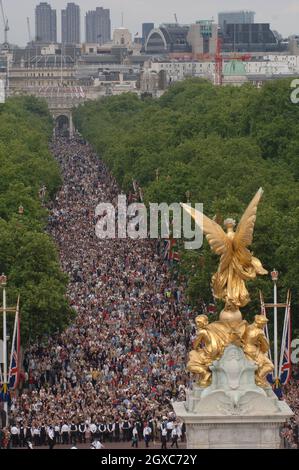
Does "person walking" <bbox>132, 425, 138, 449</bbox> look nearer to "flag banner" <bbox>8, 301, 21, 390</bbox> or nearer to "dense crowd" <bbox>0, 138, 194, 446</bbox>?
"dense crowd" <bbox>0, 138, 194, 446</bbox>

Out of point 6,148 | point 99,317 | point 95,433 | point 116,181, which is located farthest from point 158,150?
point 95,433

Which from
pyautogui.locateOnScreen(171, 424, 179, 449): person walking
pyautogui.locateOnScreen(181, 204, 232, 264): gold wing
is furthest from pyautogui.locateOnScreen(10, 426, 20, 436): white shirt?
pyautogui.locateOnScreen(181, 204, 232, 264): gold wing

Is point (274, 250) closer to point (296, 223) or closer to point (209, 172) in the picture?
point (296, 223)

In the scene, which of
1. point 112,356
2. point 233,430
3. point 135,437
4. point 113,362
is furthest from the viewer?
point 112,356

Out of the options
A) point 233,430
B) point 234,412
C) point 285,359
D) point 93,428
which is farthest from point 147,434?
point 234,412

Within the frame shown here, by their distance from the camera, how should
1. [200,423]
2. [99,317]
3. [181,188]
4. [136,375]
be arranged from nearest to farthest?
[200,423]
[136,375]
[99,317]
[181,188]

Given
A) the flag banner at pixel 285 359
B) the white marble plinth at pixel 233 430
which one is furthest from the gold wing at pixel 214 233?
the flag banner at pixel 285 359

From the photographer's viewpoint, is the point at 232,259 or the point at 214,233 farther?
the point at 232,259

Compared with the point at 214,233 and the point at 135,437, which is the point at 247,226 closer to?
the point at 214,233
